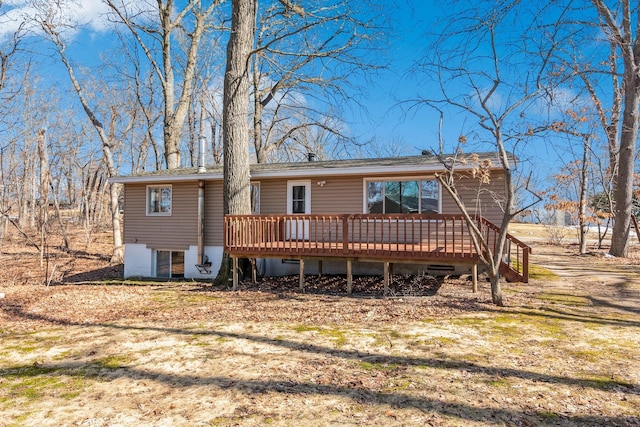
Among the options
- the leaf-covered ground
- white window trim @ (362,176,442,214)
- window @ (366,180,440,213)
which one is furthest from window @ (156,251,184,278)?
window @ (366,180,440,213)

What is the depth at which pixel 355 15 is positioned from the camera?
32.8ft

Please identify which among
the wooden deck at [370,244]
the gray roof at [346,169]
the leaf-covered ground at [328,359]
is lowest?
the leaf-covered ground at [328,359]

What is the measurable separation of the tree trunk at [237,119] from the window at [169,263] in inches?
148

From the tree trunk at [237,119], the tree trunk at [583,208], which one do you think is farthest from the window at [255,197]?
the tree trunk at [583,208]

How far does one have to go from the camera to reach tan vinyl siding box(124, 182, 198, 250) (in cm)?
1270

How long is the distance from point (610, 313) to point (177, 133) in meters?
18.2

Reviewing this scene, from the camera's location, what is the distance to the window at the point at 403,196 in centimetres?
1032

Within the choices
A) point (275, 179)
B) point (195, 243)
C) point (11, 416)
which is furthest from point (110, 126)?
point (11, 416)

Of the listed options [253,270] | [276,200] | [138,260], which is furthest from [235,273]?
[138,260]

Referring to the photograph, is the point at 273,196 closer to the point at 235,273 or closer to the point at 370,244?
the point at 235,273

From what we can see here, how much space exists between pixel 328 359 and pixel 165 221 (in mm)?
10260

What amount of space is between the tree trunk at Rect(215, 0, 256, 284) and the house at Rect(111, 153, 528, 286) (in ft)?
3.44

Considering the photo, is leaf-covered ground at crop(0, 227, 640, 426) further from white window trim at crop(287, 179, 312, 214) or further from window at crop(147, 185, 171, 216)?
window at crop(147, 185, 171, 216)

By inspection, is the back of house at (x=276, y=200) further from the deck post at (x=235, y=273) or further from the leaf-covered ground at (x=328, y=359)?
the leaf-covered ground at (x=328, y=359)
